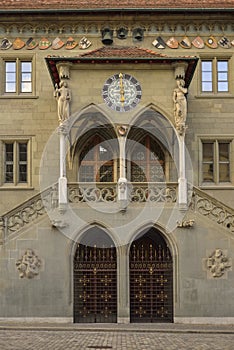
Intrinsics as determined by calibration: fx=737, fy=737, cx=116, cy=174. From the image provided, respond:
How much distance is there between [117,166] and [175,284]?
5836 mm

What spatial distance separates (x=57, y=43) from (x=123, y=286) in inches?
417

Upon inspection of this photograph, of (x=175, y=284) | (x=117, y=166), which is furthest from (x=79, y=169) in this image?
(x=175, y=284)

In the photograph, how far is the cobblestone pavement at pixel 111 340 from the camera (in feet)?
65.4

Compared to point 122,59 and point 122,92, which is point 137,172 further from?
point 122,59

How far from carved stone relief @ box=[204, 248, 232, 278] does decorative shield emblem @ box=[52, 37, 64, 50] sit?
10736 mm

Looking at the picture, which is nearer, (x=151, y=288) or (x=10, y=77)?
(x=151, y=288)

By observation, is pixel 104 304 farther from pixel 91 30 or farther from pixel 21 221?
pixel 91 30

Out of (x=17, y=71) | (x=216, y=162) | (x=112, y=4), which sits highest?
(x=112, y=4)

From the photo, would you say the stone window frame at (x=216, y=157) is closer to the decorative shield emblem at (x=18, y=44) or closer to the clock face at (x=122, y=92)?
the clock face at (x=122, y=92)

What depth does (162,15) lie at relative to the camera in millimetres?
30000

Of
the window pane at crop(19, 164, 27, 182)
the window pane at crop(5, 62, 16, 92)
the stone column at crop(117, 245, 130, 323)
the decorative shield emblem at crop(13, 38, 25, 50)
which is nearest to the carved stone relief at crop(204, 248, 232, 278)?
the stone column at crop(117, 245, 130, 323)

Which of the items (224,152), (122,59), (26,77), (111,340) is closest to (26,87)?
(26,77)

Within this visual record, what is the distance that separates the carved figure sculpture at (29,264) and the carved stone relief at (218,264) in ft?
19.6

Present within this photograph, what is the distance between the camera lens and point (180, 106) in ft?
88.2
